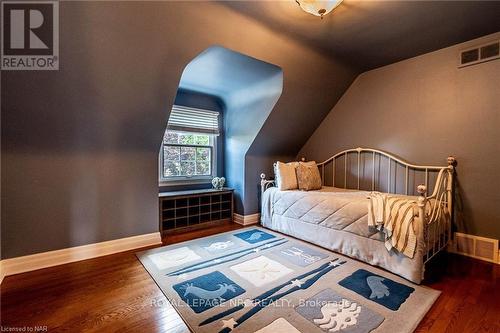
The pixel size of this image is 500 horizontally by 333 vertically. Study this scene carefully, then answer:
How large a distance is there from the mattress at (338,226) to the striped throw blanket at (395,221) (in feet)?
0.18

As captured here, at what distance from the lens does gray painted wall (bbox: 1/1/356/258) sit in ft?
5.70

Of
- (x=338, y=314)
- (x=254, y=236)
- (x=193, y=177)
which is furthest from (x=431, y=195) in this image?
(x=193, y=177)

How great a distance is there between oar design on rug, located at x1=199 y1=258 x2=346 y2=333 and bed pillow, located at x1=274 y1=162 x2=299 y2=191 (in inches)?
46.1

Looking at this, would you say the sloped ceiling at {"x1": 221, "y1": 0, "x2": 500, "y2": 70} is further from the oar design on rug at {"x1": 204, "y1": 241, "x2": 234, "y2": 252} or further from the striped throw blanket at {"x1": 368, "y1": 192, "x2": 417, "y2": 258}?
the oar design on rug at {"x1": 204, "y1": 241, "x2": 234, "y2": 252}

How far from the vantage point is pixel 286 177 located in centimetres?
308

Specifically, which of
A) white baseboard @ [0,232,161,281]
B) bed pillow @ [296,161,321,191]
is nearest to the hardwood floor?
white baseboard @ [0,232,161,281]

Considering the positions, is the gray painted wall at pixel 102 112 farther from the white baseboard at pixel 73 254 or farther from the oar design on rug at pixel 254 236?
the oar design on rug at pixel 254 236

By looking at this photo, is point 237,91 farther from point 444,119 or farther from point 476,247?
point 476,247

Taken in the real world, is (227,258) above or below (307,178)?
below

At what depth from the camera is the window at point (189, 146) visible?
3328 millimetres

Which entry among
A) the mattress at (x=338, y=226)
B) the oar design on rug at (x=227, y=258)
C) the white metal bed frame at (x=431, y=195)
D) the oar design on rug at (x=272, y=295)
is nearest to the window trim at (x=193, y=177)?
the white metal bed frame at (x=431, y=195)

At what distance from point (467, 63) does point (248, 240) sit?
3022 mm

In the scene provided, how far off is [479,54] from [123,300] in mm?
3856

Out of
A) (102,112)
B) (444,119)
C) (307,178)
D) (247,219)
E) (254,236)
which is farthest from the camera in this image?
(247,219)
